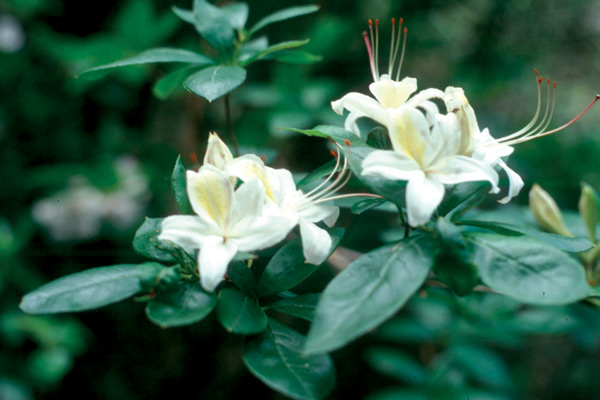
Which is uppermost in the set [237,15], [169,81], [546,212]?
[237,15]

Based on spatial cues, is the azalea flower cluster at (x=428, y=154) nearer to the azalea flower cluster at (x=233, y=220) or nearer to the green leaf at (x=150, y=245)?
the azalea flower cluster at (x=233, y=220)

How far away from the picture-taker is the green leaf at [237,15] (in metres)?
0.97

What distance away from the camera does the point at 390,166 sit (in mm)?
523

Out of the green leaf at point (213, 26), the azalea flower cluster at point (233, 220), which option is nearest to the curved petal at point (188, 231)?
the azalea flower cluster at point (233, 220)

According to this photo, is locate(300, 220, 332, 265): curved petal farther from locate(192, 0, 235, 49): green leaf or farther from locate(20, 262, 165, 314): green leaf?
locate(192, 0, 235, 49): green leaf

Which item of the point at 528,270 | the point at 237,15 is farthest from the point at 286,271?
the point at 237,15

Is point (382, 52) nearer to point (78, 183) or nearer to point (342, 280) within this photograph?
point (78, 183)

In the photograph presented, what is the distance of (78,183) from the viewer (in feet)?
6.99

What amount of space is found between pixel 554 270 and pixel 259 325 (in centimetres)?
29

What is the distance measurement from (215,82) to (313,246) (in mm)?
300

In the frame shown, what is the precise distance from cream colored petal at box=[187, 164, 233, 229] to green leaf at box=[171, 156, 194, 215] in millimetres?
55

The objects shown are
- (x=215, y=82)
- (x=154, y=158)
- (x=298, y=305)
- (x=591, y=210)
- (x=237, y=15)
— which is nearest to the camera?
(x=298, y=305)

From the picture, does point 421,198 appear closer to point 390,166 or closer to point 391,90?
point 390,166

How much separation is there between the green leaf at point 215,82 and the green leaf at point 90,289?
0.82 feet
